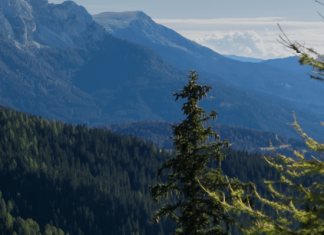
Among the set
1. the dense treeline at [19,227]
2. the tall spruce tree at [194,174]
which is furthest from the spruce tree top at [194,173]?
the dense treeline at [19,227]

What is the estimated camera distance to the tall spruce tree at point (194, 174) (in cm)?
2119

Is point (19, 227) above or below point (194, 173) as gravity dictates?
below

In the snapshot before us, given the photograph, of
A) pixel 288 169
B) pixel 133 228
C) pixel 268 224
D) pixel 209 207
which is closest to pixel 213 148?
pixel 209 207

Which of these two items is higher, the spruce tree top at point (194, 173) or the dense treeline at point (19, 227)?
the spruce tree top at point (194, 173)

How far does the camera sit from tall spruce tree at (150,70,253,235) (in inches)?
834

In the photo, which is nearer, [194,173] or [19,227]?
[194,173]

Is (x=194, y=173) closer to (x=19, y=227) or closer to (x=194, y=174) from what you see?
(x=194, y=174)

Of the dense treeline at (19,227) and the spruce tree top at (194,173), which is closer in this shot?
the spruce tree top at (194,173)

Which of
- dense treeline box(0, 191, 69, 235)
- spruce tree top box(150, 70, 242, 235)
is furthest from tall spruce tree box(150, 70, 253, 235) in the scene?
dense treeline box(0, 191, 69, 235)

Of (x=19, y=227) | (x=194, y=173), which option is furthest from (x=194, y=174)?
(x=19, y=227)

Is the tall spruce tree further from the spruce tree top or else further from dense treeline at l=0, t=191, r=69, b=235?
dense treeline at l=0, t=191, r=69, b=235

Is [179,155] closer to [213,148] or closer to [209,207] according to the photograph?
[213,148]

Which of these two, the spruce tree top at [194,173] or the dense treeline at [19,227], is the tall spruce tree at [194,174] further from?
the dense treeline at [19,227]

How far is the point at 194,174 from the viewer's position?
21.8m
